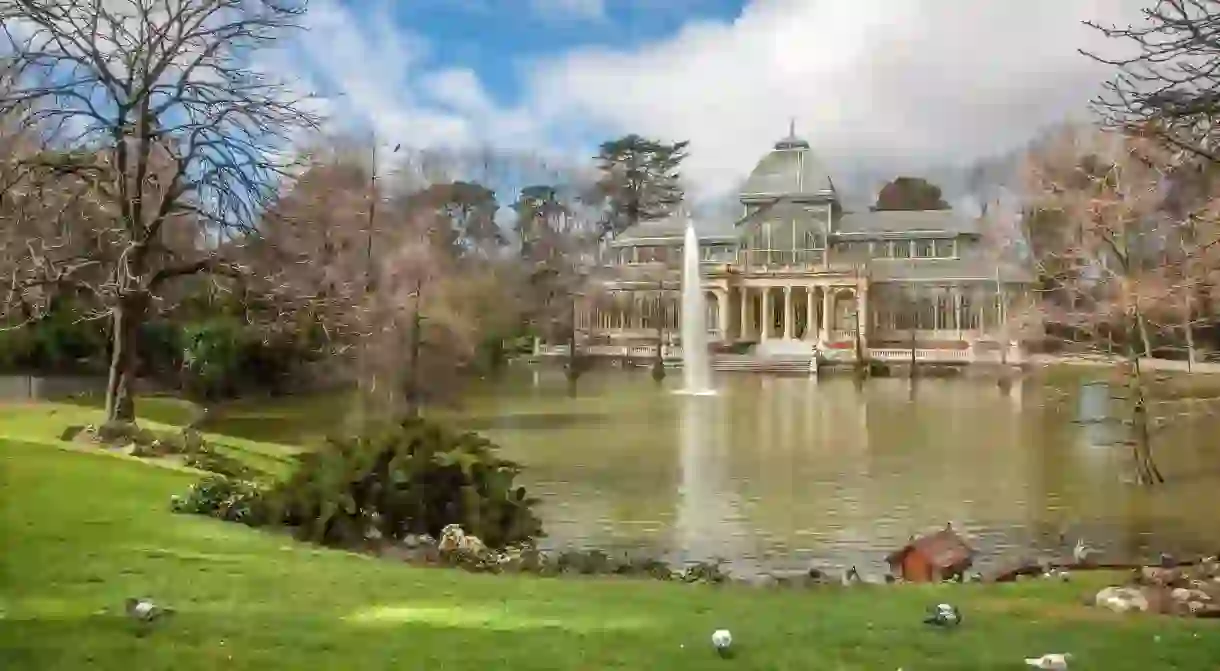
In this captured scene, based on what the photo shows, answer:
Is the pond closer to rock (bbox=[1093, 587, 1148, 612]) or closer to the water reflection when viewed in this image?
the water reflection

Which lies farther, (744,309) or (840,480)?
(744,309)

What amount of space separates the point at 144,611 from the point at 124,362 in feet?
21.3

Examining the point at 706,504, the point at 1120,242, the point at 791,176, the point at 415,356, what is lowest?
the point at 706,504

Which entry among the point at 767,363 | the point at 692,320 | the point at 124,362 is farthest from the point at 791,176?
the point at 124,362

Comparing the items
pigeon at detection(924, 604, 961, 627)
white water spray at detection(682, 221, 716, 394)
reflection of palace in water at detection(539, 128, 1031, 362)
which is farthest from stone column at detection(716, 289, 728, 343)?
pigeon at detection(924, 604, 961, 627)

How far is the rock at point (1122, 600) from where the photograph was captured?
4133 millimetres

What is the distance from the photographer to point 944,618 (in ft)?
12.1

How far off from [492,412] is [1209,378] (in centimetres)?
926

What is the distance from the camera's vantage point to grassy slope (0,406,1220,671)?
10.9 feet

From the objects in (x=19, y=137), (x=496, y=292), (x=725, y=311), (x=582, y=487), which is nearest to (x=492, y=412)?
(x=496, y=292)

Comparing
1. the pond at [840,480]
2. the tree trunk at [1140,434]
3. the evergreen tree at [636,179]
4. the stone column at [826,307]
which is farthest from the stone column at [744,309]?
the tree trunk at [1140,434]

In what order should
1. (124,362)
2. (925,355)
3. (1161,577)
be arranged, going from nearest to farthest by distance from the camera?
1. (1161,577)
2. (124,362)
3. (925,355)

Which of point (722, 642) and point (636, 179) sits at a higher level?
point (636, 179)

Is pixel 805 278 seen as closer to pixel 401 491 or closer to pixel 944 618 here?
pixel 401 491
